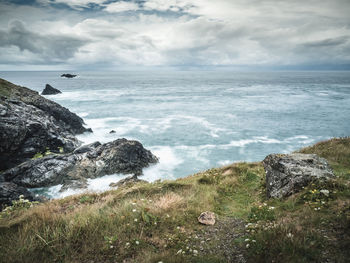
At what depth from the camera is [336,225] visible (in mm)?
5078

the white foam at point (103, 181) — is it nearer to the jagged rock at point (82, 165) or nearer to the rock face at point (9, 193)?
the jagged rock at point (82, 165)

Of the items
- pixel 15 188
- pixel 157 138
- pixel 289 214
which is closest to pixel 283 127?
pixel 157 138

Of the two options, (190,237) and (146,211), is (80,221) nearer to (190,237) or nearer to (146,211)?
(146,211)

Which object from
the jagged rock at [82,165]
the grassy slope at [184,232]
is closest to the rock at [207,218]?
the grassy slope at [184,232]

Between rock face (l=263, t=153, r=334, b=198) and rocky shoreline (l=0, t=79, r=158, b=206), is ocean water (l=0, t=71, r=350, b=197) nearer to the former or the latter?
rocky shoreline (l=0, t=79, r=158, b=206)

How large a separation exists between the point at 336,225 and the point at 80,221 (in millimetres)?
6707

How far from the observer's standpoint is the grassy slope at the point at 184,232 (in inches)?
182

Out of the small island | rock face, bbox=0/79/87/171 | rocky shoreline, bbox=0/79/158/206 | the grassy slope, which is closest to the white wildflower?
the small island

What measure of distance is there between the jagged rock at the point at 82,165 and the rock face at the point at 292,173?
14.3m

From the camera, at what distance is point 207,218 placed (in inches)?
259

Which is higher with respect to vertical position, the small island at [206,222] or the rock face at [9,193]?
the small island at [206,222]

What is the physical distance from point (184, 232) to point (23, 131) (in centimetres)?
2243

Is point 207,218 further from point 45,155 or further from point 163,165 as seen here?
point 45,155

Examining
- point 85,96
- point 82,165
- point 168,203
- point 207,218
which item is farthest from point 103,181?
point 85,96
